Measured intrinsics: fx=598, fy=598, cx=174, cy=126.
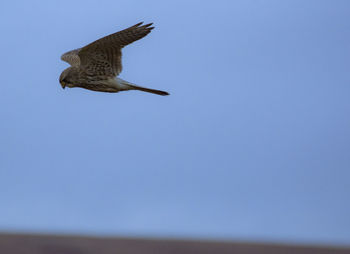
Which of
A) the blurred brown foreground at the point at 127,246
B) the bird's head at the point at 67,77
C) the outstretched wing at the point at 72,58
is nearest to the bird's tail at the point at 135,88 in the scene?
the bird's head at the point at 67,77

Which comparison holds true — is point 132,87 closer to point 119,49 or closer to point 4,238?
point 119,49

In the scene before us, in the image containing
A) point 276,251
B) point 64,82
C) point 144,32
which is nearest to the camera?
point 276,251

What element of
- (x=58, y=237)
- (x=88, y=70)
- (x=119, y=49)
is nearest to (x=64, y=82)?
(x=88, y=70)

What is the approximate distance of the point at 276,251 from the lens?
2.35 metres

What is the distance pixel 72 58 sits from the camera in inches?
355

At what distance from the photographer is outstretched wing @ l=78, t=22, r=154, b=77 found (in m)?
7.55

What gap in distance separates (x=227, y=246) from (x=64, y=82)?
6074 millimetres

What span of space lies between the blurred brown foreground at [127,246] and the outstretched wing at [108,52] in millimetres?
5311

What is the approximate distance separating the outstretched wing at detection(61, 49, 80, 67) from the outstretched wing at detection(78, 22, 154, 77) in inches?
19.8

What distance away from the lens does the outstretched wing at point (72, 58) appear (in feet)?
28.8

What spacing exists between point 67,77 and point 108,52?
0.70 meters

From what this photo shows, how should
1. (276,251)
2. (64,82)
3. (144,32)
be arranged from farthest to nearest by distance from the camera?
(64,82)
(144,32)
(276,251)

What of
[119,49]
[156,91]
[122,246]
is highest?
[119,49]

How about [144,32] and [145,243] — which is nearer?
[145,243]
